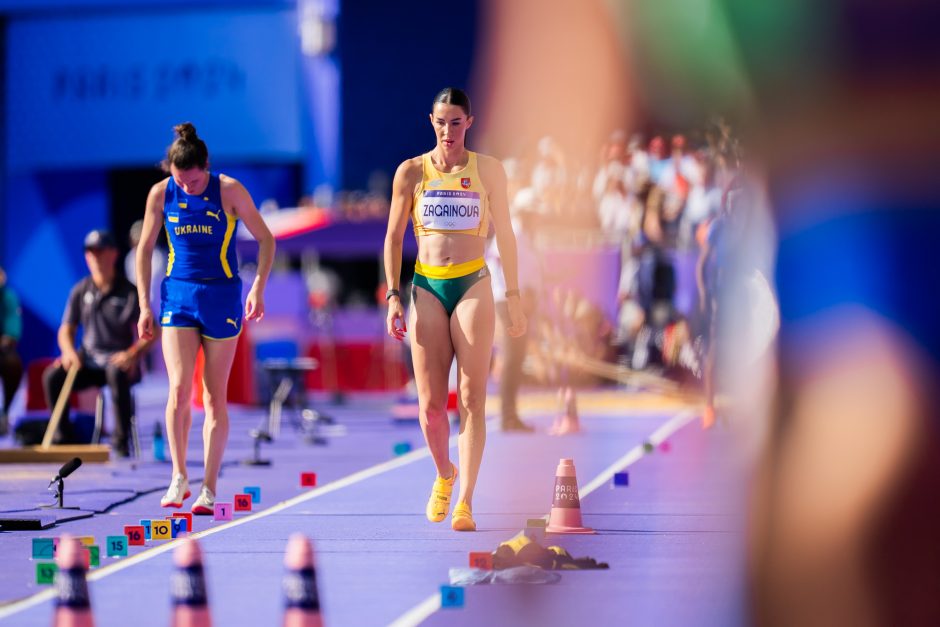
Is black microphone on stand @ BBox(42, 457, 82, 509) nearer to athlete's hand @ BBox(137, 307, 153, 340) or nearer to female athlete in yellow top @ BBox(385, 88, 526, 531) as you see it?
athlete's hand @ BBox(137, 307, 153, 340)

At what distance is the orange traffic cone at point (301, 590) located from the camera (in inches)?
215

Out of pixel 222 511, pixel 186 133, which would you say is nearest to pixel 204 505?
pixel 222 511

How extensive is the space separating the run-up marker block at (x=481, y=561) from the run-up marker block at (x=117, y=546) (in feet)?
5.59

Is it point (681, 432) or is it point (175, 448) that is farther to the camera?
point (681, 432)

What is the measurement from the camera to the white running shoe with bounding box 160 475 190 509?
32.3 feet

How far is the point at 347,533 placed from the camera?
29.0ft

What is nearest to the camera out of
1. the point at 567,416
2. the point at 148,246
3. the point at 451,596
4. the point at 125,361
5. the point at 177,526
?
the point at 451,596

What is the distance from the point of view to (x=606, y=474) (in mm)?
12102

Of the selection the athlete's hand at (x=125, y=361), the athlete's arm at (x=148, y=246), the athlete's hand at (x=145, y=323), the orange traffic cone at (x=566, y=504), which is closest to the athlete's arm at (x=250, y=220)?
the athlete's arm at (x=148, y=246)

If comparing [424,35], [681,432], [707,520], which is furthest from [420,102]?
[707,520]

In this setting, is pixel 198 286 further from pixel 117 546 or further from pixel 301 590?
pixel 301 590

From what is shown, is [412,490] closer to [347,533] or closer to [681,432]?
[347,533]

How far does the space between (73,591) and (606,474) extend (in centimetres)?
679

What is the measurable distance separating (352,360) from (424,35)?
9464mm
